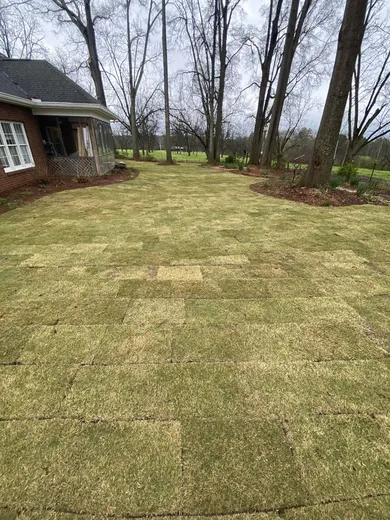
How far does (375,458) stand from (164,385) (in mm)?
1274

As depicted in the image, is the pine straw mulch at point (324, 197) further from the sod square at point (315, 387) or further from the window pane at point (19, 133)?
the window pane at point (19, 133)

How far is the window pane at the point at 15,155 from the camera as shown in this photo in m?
8.40

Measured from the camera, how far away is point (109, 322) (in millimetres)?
2352

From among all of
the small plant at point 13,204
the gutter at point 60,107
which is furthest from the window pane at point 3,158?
the small plant at point 13,204

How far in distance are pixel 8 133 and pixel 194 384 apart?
10456 mm

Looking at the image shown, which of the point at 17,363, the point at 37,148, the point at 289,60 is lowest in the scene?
the point at 17,363

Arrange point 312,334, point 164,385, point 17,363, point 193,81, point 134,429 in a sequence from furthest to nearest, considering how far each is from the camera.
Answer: point 193,81, point 312,334, point 17,363, point 164,385, point 134,429

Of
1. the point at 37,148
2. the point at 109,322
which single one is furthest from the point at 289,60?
the point at 109,322

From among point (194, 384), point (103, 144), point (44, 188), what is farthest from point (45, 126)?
point (194, 384)

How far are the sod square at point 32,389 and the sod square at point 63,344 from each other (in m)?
0.10

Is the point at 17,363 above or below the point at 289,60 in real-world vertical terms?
below

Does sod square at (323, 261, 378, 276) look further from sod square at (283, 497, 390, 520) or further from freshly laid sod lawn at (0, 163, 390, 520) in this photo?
sod square at (283, 497, 390, 520)

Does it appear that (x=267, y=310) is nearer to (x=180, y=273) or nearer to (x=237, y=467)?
(x=180, y=273)

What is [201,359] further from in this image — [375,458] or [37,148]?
[37,148]
